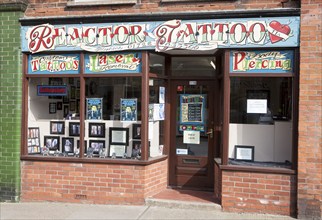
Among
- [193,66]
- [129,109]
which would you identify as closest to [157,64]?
[193,66]

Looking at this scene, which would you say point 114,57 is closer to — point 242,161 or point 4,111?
point 4,111

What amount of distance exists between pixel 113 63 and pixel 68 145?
5.79ft

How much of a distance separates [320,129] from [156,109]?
2.78 metres

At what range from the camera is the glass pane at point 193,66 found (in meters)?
7.54

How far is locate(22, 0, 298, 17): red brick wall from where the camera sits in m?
6.43

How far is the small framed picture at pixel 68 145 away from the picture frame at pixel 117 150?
0.73 meters

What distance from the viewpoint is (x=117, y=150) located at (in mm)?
7195

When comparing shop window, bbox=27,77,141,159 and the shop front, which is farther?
shop window, bbox=27,77,141,159

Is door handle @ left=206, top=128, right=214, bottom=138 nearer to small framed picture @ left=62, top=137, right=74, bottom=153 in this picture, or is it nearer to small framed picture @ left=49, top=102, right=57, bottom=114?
small framed picture @ left=62, top=137, right=74, bottom=153

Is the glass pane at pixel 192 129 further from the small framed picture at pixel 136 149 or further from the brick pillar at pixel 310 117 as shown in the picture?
the brick pillar at pixel 310 117

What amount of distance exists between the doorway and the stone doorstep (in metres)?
0.95

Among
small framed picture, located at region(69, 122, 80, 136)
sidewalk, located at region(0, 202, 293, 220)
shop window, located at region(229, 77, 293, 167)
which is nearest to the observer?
sidewalk, located at region(0, 202, 293, 220)

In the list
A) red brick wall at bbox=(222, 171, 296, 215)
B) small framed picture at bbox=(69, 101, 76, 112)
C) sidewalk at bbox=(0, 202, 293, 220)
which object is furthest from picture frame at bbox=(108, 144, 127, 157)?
red brick wall at bbox=(222, 171, 296, 215)

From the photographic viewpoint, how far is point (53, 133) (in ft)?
24.8
